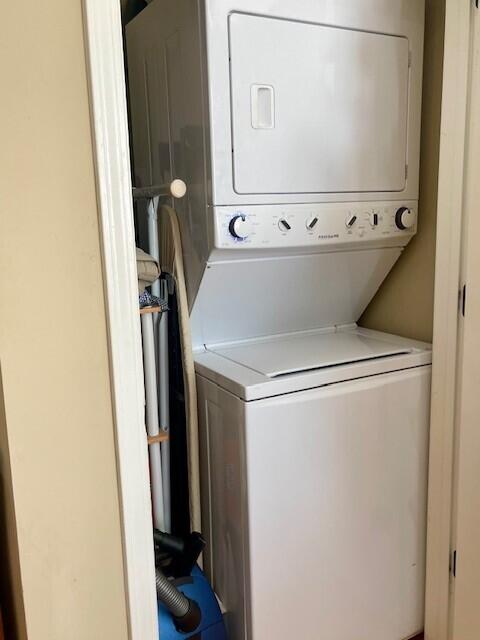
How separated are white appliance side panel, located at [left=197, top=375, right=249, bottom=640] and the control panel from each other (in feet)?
1.39

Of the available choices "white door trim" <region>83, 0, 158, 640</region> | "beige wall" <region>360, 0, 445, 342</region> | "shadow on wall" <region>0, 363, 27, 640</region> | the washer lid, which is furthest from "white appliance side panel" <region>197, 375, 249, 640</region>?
"beige wall" <region>360, 0, 445, 342</region>

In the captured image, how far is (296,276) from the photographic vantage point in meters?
1.68

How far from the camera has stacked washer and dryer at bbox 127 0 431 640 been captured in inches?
54.9

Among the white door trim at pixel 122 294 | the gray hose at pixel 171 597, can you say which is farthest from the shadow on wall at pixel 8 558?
the gray hose at pixel 171 597

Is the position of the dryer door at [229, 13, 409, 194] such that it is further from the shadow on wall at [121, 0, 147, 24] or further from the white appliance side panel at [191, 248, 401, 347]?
the shadow on wall at [121, 0, 147, 24]

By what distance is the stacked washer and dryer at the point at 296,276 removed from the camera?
1394 mm

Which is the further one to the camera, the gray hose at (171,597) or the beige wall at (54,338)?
the gray hose at (171,597)

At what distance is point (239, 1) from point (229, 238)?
574 millimetres

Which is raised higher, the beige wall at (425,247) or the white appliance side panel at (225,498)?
the beige wall at (425,247)

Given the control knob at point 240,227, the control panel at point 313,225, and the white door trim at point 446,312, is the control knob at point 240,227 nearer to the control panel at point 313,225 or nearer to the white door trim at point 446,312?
the control panel at point 313,225

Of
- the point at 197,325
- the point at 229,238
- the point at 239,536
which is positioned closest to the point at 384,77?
the point at 229,238

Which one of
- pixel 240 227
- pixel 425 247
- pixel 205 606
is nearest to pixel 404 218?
pixel 425 247

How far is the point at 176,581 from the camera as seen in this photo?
4.98ft

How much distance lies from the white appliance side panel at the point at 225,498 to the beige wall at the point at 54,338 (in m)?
0.45
